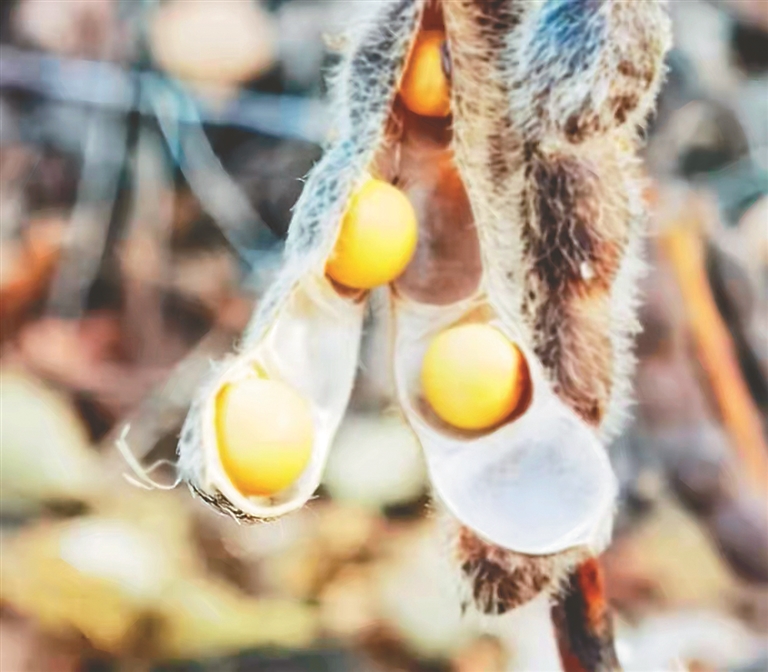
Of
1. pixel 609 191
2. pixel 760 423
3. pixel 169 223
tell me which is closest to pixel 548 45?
pixel 609 191

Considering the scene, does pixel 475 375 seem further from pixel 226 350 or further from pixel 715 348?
pixel 715 348

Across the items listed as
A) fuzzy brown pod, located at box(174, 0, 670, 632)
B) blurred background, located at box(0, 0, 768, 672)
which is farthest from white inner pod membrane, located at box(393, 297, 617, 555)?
blurred background, located at box(0, 0, 768, 672)

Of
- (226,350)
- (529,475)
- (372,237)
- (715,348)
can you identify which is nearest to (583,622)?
(529,475)

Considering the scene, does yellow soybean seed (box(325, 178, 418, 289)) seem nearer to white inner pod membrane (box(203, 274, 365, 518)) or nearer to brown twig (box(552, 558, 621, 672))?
white inner pod membrane (box(203, 274, 365, 518))

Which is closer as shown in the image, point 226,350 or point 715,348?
point 226,350

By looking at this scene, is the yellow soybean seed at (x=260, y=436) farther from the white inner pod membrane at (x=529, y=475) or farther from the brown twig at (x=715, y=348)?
the brown twig at (x=715, y=348)

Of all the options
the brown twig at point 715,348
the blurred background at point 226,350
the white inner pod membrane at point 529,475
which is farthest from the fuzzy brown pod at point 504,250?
the brown twig at point 715,348
